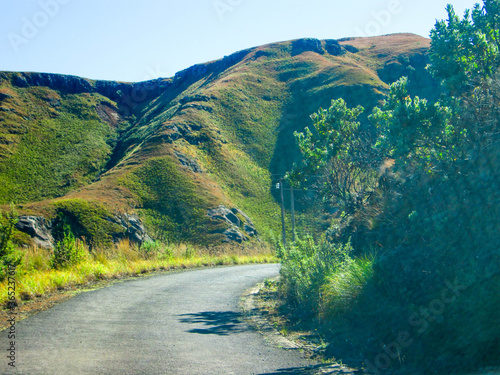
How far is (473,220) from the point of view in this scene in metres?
4.93

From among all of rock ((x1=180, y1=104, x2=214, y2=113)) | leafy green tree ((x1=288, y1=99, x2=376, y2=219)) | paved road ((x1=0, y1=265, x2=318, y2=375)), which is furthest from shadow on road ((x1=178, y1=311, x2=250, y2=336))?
rock ((x1=180, y1=104, x2=214, y2=113))

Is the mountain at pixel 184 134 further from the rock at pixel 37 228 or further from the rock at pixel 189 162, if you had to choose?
the rock at pixel 37 228

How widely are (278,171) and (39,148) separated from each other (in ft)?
145

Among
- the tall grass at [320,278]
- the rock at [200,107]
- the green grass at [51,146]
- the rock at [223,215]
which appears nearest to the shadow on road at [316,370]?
the tall grass at [320,278]

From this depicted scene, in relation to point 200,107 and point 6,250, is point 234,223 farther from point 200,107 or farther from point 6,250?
point 6,250

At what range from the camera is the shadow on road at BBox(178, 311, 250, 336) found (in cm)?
675

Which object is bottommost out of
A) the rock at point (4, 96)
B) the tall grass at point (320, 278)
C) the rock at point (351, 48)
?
the tall grass at point (320, 278)

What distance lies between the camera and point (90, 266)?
12.7 m

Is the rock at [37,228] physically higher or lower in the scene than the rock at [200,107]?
lower

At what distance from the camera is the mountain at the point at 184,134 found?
157 ft

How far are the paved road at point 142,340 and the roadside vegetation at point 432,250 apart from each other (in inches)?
45.8

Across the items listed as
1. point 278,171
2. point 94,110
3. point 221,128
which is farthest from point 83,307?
point 94,110

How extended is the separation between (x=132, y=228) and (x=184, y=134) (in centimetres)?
2372

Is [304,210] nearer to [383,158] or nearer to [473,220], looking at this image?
[383,158]
